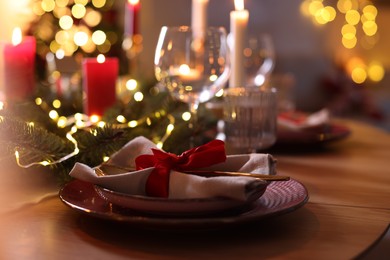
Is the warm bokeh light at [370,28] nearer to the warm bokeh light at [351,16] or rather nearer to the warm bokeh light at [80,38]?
the warm bokeh light at [351,16]

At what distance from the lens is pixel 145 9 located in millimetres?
4703

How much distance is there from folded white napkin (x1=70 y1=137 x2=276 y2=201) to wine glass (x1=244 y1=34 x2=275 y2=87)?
0.97 m

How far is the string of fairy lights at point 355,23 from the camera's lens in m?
4.61

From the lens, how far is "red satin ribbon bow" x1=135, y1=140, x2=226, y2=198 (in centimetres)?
74

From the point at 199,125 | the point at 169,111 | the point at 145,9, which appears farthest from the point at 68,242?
the point at 145,9

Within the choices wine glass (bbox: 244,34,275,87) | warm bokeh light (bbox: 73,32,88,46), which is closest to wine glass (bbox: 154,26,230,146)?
wine glass (bbox: 244,34,275,87)

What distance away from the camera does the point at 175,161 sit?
2.56ft

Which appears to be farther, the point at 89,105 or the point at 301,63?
the point at 301,63

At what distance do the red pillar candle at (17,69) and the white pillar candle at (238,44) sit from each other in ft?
1.39

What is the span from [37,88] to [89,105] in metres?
0.29

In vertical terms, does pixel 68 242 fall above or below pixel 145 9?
below

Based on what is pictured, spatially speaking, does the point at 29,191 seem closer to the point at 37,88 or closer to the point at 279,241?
the point at 279,241

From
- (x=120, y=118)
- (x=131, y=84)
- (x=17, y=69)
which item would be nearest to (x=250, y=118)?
(x=120, y=118)

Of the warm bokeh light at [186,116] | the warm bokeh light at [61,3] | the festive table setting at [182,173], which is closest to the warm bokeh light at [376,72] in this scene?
the warm bokeh light at [61,3]
